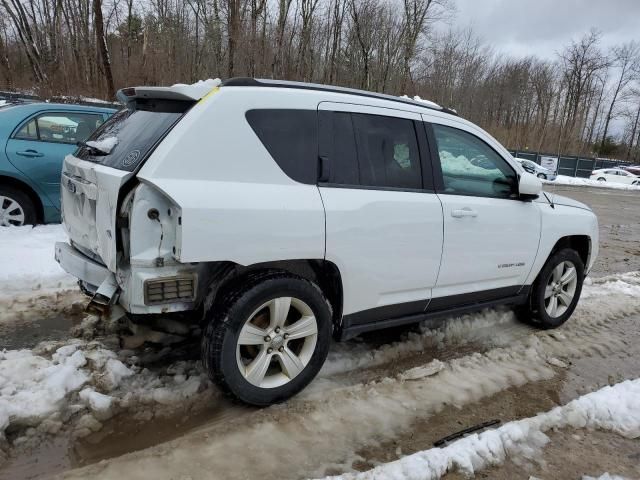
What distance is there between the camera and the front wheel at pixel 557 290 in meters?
4.63

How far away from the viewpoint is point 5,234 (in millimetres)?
5668

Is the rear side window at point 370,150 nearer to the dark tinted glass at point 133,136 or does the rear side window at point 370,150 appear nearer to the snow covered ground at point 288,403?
the dark tinted glass at point 133,136

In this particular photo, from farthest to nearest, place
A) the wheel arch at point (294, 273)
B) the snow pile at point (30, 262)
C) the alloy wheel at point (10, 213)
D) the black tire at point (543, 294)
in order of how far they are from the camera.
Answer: the alloy wheel at point (10, 213)
the snow pile at point (30, 262)
the black tire at point (543, 294)
the wheel arch at point (294, 273)

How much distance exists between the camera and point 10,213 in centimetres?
594

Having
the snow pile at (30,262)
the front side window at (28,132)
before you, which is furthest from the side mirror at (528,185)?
the front side window at (28,132)

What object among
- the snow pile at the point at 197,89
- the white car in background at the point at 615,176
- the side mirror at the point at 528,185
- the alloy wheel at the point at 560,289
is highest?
the snow pile at the point at 197,89

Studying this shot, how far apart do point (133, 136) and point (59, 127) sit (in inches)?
167

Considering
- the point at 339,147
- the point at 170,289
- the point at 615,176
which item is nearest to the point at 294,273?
the point at 170,289

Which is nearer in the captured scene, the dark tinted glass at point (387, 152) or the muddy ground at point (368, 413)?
the muddy ground at point (368, 413)

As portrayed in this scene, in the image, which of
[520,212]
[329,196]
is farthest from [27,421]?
[520,212]

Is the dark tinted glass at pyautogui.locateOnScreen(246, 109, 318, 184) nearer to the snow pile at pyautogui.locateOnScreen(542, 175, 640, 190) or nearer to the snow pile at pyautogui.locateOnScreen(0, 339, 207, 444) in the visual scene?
the snow pile at pyautogui.locateOnScreen(0, 339, 207, 444)

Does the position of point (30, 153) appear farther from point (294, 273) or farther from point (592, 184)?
point (592, 184)

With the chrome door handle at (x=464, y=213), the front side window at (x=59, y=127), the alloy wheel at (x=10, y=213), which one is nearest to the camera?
the chrome door handle at (x=464, y=213)

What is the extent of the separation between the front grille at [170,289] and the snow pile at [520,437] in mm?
1270
